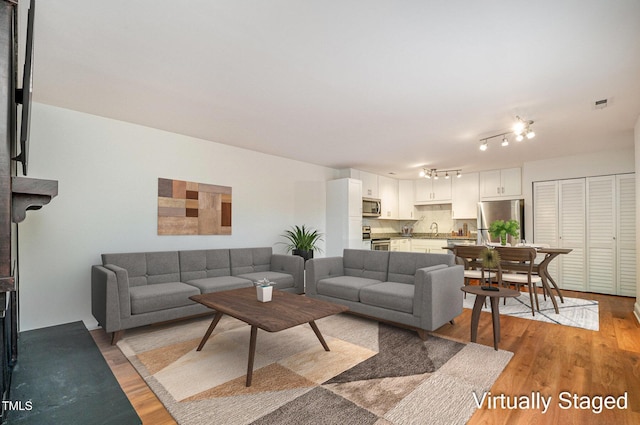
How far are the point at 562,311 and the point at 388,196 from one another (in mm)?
4194

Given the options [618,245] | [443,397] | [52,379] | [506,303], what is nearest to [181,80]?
[52,379]

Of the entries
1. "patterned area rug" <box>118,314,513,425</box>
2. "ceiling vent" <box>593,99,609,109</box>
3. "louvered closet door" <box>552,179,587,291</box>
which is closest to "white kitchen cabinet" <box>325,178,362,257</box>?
"patterned area rug" <box>118,314,513,425</box>

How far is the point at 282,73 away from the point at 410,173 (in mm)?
5225

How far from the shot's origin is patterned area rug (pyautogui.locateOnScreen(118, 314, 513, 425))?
6.33 ft

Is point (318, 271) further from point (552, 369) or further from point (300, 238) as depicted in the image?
point (552, 369)

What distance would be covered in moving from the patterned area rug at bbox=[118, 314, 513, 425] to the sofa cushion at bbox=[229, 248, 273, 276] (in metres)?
1.26

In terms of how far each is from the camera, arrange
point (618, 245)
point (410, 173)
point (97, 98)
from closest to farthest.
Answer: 1. point (97, 98)
2. point (618, 245)
3. point (410, 173)

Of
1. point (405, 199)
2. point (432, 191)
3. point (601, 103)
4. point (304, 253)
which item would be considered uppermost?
point (601, 103)

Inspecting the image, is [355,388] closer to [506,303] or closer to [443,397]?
[443,397]

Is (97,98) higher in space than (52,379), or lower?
higher

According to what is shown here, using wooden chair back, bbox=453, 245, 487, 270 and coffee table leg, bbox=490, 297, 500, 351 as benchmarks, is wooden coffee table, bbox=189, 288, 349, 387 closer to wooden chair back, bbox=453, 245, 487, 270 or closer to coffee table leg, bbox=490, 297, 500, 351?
coffee table leg, bbox=490, 297, 500, 351

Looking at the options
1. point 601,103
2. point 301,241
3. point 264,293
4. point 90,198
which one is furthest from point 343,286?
point 601,103

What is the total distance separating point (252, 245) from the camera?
17.3 feet

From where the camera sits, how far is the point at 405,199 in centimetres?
809
